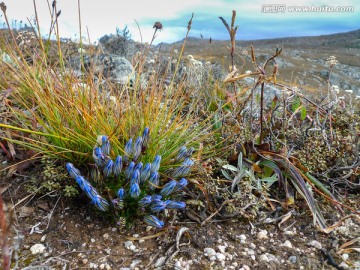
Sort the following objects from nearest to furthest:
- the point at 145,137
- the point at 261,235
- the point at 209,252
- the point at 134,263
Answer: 1. the point at 134,263
2. the point at 209,252
3. the point at 145,137
4. the point at 261,235

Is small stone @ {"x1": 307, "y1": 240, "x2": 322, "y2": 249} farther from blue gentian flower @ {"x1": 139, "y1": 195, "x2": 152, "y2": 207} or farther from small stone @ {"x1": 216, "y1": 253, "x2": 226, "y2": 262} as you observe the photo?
blue gentian flower @ {"x1": 139, "y1": 195, "x2": 152, "y2": 207}

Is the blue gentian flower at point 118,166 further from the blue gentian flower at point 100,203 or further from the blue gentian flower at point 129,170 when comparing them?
the blue gentian flower at point 100,203

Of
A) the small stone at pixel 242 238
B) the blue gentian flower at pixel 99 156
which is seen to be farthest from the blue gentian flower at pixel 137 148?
the small stone at pixel 242 238

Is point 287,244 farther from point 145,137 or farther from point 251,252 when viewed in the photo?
point 145,137

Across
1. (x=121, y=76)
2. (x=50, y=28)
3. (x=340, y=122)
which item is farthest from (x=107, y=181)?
(x=121, y=76)

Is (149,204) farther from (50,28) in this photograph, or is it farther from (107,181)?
(50,28)

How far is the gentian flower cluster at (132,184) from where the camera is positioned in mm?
2332

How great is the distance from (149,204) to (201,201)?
512mm

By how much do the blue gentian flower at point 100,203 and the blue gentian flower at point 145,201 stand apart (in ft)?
0.72

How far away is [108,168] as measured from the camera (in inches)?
Answer: 94.3

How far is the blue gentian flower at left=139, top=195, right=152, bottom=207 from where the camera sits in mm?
2305

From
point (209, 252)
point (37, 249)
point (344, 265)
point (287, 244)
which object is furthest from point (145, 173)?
point (344, 265)

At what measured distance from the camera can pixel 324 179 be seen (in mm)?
3201

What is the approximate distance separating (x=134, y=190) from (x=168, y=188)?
9.7 inches
